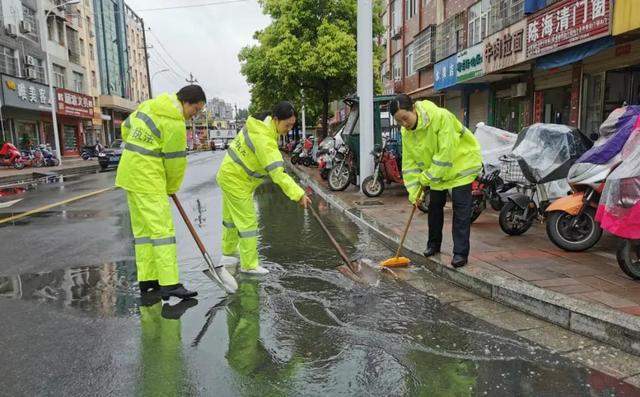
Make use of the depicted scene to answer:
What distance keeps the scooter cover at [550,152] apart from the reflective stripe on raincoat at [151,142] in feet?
14.3

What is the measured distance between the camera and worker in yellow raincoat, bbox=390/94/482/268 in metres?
4.57

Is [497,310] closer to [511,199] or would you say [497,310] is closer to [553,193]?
[511,199]

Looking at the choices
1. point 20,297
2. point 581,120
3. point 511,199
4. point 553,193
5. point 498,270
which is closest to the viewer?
point 20,297

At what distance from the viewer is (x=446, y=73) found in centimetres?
1723

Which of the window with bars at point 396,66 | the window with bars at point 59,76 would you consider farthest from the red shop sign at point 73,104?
the window with bars at point 396,66

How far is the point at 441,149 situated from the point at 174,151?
2395 mm

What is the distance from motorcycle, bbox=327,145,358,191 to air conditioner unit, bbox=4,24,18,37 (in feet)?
77.7

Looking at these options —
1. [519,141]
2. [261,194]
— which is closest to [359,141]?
[261,194]

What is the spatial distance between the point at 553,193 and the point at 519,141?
33.6 inches

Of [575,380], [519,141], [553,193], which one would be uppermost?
[519,141]

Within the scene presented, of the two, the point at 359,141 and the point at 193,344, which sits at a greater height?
the point at 359,141

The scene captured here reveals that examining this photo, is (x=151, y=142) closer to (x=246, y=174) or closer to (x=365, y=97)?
(x=246, y=174)

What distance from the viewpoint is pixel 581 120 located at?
1177cm

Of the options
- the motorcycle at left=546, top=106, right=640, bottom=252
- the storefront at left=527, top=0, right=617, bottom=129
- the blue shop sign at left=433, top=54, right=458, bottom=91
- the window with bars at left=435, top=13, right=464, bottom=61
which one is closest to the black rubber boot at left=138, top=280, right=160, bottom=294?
the motorcycle at left=546, top=106, right=640, bottom=252
